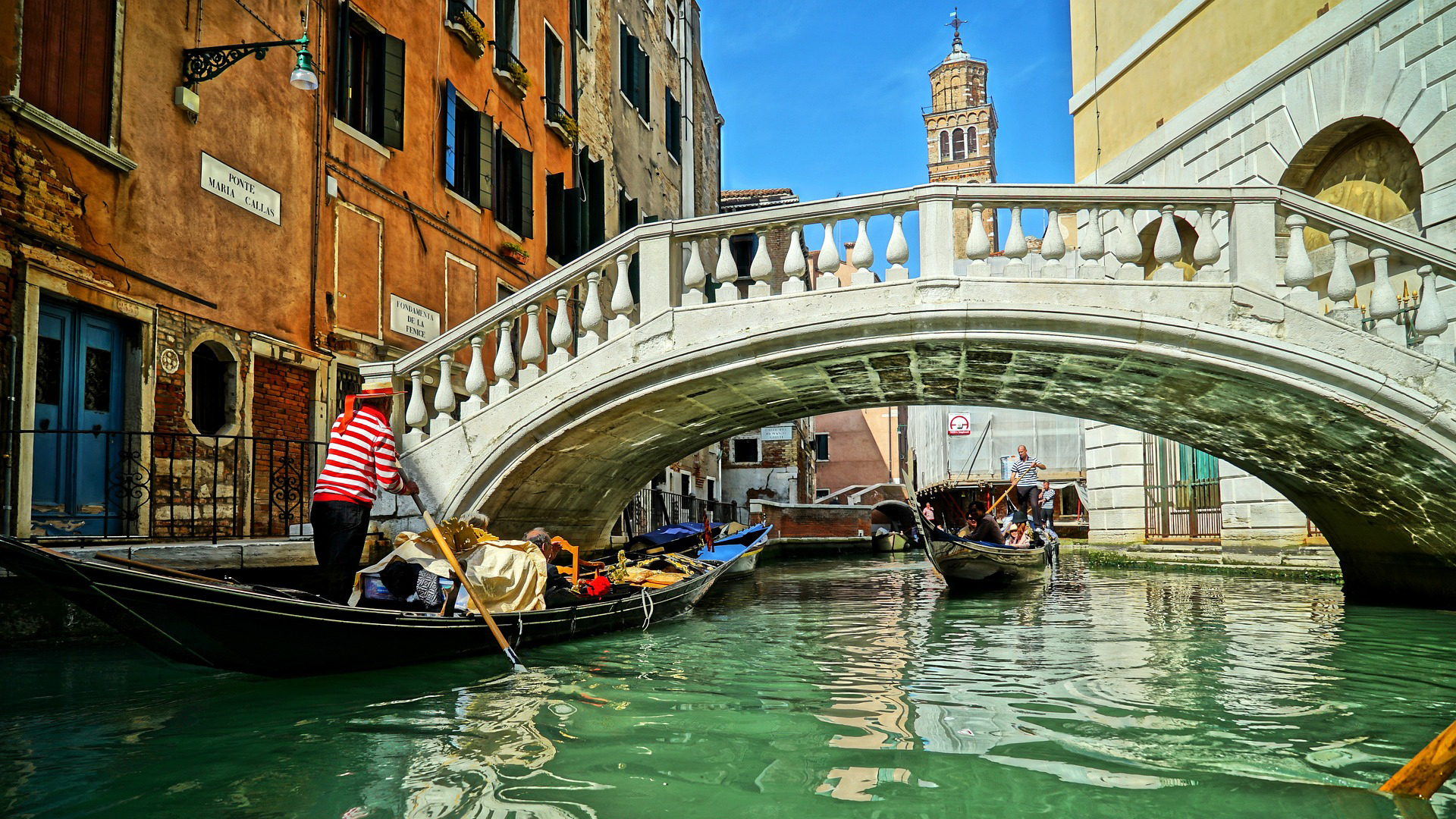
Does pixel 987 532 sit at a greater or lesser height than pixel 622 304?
lesser

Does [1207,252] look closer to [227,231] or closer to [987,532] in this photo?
[987,532]

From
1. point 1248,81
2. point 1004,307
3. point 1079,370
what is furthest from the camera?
point 1248,81

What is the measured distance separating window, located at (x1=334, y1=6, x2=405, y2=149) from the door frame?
7.62 feet

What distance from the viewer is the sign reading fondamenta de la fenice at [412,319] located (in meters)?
7.23

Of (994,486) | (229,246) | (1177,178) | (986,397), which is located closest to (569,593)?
(229,246)

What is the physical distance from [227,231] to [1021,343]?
4.34 meters

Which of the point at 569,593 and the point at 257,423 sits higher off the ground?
the point at 257,423

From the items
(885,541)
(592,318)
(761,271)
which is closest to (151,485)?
(592,318)

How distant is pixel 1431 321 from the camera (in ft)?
15.8

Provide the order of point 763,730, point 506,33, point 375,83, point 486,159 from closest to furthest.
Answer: point 763,730, point 375,83, point 486,159, point 506,33

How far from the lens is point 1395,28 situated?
654 cm

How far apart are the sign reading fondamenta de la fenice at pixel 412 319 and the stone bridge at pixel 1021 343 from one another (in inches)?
62.5

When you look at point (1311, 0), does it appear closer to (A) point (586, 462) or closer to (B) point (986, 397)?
(B) point (986, 397)

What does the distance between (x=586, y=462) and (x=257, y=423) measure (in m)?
1.94
